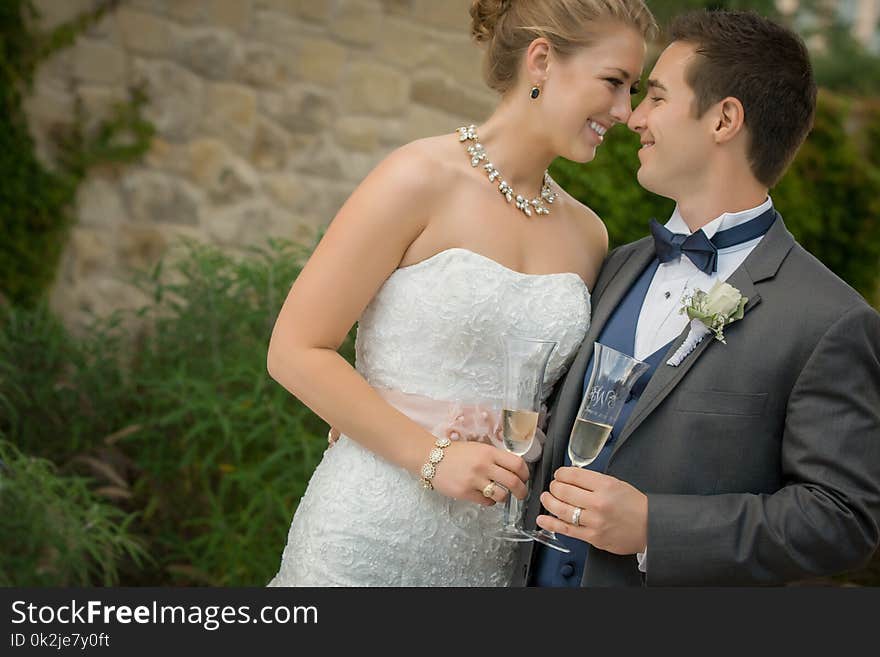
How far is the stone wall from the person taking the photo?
5.86 metres

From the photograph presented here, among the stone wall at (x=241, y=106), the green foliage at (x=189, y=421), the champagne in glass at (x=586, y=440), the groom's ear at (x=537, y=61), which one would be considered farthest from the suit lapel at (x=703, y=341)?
the stone wall at (x=241, y=106)

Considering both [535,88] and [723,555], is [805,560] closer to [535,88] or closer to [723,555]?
[723,555]

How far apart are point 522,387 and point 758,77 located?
3.00 feet

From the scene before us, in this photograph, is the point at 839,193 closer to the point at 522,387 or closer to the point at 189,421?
the point at 189,421

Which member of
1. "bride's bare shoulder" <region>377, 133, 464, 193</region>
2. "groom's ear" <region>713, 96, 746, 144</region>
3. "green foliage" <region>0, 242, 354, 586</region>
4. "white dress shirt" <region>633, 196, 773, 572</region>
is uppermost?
"groom's ear" <region>713, 96, 746, 144</region>

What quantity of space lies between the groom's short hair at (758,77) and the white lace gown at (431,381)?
55cm

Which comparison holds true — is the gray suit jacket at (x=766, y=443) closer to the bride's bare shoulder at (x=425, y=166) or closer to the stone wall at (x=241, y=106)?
the bride's bare shoulder at (x=425, y=166)

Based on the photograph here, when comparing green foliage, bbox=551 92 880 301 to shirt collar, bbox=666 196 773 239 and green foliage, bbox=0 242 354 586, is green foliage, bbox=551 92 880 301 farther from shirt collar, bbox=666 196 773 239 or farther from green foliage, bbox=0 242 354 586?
shirt collar, bbox=666 196 773 239

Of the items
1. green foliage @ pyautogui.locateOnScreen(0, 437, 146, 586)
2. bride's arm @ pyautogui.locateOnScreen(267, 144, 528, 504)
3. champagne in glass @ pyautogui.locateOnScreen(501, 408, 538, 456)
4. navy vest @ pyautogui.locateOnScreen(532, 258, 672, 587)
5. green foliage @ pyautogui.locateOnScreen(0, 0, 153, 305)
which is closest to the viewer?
champagne in glass @ pyautogui.locateOnScreen(501, 408, 538, 456)

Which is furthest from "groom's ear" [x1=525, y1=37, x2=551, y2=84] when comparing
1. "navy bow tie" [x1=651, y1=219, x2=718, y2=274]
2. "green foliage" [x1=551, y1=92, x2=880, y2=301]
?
"green foliage" [x1=551, y1=92, x2=880, y2=301]

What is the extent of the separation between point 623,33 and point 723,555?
1.27m

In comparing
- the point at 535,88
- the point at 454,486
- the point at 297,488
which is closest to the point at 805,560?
the point at 454,486

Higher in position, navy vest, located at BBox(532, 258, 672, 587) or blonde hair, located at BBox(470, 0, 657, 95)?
blonde hair, located at BBox(470, 0, 657, 95)

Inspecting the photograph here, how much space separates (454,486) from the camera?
2.34 metres
